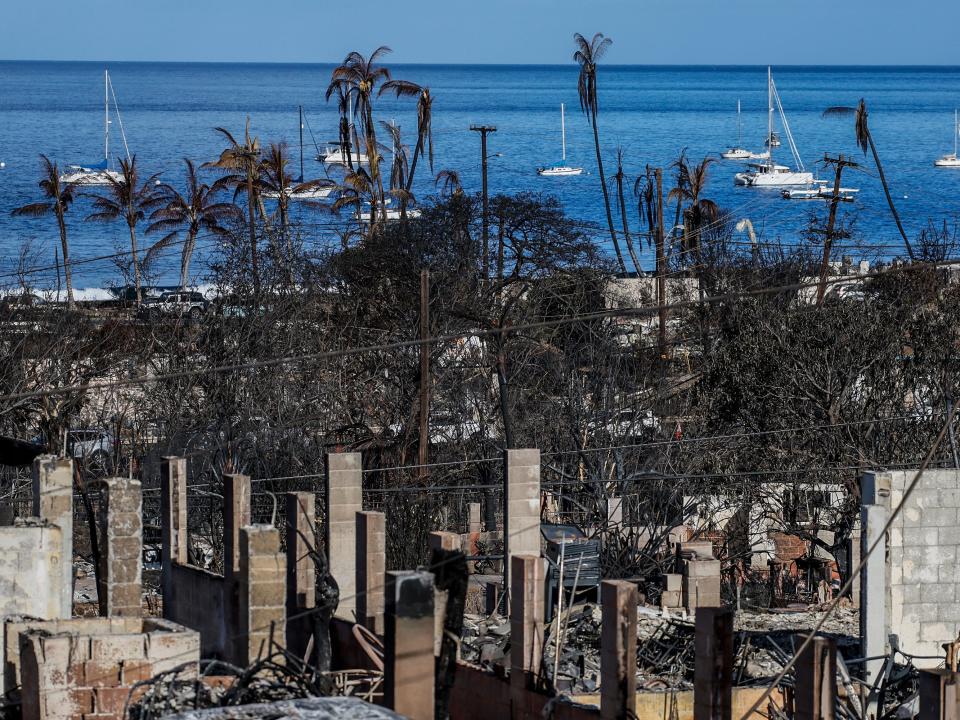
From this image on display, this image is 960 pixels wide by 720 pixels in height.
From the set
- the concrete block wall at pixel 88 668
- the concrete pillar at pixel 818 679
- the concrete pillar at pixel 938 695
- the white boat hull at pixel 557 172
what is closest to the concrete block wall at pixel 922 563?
the concrete pillar at pixel 818 679

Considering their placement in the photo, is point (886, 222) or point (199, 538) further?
point (886, 222)

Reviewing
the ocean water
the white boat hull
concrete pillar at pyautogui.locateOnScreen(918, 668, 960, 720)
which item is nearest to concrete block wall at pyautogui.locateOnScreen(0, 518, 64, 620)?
concrete pillar at pyautogui.locateOnScreen(918, 668, 960, 720)

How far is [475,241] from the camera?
46.2 m

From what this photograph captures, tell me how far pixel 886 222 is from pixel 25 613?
81869mm

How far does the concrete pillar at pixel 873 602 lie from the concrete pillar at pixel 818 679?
453 centimetres

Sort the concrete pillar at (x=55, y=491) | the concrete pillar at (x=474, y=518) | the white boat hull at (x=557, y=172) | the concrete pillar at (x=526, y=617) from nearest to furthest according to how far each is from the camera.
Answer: the concrete pillar at (x=526, y=617) < the concrete pillar at (x=55, y=491) < the concrete pillar at (x=474, y=518) < the white boat hull at (x=557, y=172)

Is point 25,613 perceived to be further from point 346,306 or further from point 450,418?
point 346,306

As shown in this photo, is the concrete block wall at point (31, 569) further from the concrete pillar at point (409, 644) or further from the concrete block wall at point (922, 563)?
the concrete block wall at point (922, 563)

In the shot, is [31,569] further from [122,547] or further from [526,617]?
[526,617]

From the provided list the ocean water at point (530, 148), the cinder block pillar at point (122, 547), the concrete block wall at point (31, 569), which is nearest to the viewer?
the concrete block wall at point (31, 569)

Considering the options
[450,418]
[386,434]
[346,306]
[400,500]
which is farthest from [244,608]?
[346,306]

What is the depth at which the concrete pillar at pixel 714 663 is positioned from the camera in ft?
45.5

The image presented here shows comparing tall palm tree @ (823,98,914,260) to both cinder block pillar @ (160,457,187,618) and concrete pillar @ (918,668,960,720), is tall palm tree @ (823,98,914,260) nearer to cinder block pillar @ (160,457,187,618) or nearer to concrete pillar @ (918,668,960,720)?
concrete pillar @ (918,668,960,720)

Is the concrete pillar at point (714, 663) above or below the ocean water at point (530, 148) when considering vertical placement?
below
